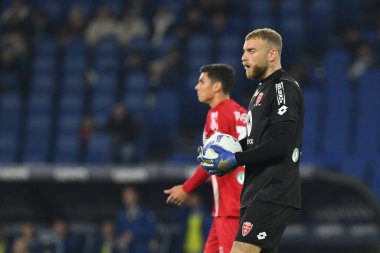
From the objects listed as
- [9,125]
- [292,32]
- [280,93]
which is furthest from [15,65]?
[280,93]

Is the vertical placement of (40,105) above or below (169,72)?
below

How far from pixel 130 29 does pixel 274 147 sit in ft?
40.0

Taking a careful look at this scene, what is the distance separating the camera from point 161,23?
17.5 meters

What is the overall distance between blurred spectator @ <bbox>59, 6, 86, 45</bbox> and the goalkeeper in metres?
12.2

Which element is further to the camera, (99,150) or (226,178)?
(99,150)

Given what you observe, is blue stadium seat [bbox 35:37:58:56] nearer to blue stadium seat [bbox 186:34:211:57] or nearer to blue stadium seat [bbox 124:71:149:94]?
blue stadium seat [bbox 124:71:149:94]

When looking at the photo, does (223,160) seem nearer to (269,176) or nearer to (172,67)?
(269,176)

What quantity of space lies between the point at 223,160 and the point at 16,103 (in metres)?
11.3

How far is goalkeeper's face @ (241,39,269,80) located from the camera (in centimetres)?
572

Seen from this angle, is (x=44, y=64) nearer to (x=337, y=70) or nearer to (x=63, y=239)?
(x=63, y=239)

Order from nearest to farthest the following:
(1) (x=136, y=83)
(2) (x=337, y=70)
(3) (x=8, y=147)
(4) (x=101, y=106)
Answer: (2) (x=337, y=70) → (3) (x=8, y=147) → (4) (x=101, y=106) → (1) (x=136, y=83)

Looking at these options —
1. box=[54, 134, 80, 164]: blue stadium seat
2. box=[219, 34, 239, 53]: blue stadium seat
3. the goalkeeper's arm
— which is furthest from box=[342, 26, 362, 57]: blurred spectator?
the goalkeeper's arm

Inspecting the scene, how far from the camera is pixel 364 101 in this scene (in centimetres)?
1472

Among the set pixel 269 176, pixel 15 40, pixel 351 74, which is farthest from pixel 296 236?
pixel 269 176
